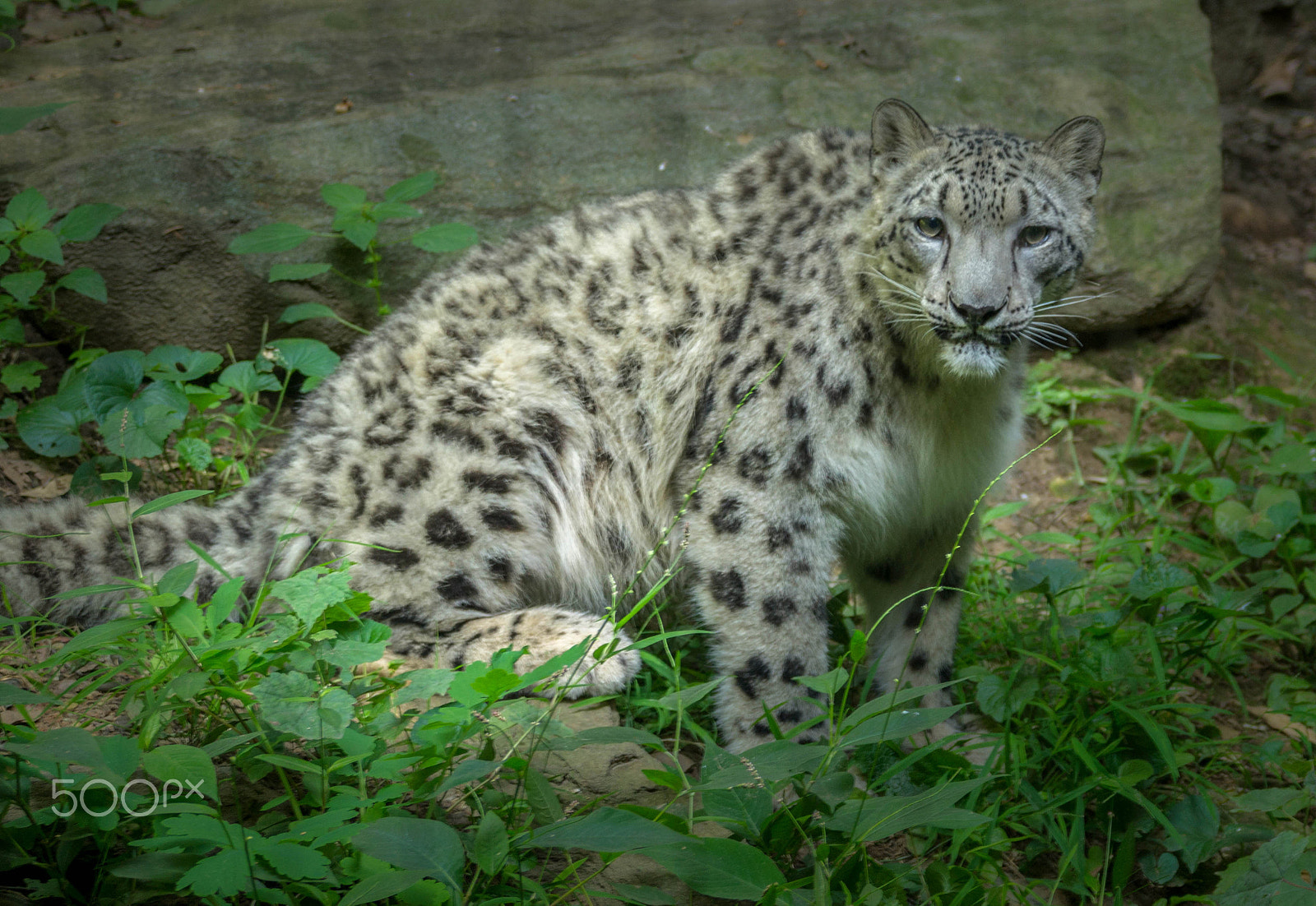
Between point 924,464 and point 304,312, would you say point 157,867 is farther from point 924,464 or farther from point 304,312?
point 304,312

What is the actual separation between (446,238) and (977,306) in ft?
9.12

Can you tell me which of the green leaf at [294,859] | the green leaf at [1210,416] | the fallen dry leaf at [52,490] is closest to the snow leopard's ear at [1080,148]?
the green leaf at [1210,416]

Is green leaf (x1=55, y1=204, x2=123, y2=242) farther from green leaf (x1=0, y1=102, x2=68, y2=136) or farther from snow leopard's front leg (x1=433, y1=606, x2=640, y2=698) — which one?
snow leopard's front leg (x1=433, y1=606, x2=640, y2=698)

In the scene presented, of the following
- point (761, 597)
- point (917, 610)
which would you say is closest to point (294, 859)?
point (761, 597)

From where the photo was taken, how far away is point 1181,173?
693 cm

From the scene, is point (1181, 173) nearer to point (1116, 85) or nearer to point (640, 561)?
point (1116, 85)

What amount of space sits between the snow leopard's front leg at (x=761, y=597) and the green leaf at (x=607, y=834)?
1.40 m

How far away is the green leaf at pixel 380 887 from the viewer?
7.39ft

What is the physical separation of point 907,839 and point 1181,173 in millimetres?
5413

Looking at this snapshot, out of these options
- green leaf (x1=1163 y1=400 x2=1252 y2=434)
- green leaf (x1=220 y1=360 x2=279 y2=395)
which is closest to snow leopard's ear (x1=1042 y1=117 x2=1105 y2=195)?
green leaf (x1=1163 y1=400 x2=1252 y2=434)

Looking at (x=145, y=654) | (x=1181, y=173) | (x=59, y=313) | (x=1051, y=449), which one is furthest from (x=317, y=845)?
(x=1181, y=173)

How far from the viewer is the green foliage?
5180 millimetres

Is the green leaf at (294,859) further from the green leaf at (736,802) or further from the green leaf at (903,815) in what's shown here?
the green leaf at (903,815)

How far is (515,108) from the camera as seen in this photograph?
6746mm
